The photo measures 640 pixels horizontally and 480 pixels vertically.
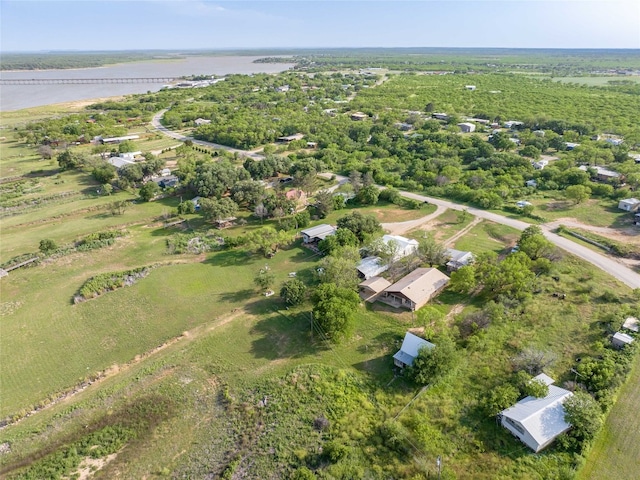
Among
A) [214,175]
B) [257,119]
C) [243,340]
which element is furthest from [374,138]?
[243,340]

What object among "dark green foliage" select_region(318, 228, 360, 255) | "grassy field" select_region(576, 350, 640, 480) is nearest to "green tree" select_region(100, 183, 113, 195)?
"dark green foliage" select_region(318, 228, 360, 255)

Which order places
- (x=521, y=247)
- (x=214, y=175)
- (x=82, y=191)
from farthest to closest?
1. (x=82, y=191)
2. (x=214, y=175)
3. (x=521, y=247)

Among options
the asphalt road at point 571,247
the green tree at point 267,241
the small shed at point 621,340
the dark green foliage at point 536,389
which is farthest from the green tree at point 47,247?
the small shed at point 621,340

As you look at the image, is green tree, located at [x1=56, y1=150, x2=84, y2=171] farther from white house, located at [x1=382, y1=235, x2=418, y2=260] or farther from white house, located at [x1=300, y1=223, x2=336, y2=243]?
white house, located at [x1=382, y1=235, x2=418, y2=260]

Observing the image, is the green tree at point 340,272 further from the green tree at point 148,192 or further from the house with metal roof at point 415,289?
the green tree at point 148,192

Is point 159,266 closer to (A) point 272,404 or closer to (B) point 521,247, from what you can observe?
(A) point 272,404

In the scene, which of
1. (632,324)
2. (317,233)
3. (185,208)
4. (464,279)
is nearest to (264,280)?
(317,233)

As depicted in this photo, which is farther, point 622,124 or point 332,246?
point 622,124
